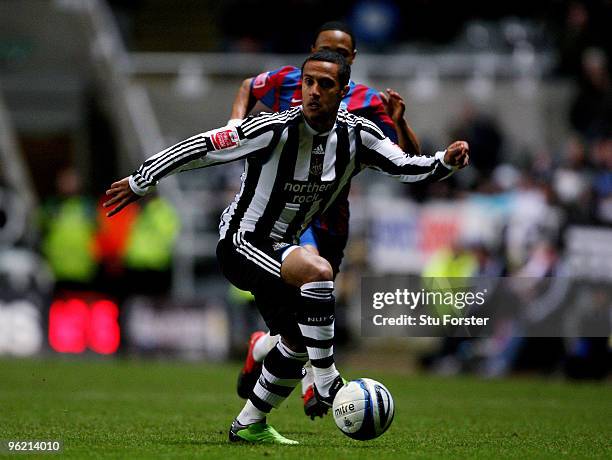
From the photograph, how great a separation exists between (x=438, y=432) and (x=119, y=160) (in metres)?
13.4

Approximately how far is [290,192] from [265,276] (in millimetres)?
493

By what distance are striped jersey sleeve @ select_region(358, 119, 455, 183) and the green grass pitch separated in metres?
1.50

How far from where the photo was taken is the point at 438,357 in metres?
15.9

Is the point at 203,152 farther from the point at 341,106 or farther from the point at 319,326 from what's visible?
the point at 341,106

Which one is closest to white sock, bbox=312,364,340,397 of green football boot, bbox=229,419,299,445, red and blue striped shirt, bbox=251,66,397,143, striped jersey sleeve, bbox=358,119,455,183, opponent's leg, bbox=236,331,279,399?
green football boot, bbox=229,419,299,445

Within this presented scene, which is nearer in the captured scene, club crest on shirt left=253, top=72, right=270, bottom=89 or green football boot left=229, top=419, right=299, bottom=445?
green football boot left=229, top=419, right=299, bottom=445

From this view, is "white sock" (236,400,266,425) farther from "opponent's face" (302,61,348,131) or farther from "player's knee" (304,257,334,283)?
"opponent's face" (302,61,348,131)

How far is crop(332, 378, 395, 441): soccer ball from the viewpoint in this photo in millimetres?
6898

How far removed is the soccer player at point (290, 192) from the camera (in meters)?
6.98

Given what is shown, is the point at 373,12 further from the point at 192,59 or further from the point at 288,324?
the point at 288,324

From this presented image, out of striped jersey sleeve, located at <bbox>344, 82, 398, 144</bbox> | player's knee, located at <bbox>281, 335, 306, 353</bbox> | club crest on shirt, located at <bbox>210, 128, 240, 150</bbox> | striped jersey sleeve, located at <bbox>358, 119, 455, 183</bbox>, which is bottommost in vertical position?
player's knee, located at <bbox>281, 335, 306, 353</bbox>

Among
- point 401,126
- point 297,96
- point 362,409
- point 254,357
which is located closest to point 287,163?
point 401,126

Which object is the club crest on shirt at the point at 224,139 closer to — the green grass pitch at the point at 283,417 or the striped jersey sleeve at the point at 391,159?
the striped jersey sleeve at the point at 391,159

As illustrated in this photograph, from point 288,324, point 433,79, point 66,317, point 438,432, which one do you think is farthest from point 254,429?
point 433,79
